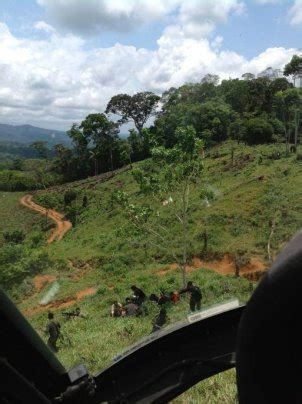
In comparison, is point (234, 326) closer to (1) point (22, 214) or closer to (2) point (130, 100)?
(1) point (22, 214)

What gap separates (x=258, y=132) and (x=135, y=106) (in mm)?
26525

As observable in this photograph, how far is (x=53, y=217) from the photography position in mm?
50188

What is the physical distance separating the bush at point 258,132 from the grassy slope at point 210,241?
4690 millimetres

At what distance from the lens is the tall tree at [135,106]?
6719 cm

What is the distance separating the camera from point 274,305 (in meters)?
1.11

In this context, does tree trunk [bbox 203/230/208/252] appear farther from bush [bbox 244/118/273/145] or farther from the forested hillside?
bush [bbox 244/118/273/145]

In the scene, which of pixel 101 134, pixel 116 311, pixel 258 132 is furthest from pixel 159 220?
pixel 101 134

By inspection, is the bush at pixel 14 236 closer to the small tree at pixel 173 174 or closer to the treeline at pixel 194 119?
the treeline at pixel 194 119

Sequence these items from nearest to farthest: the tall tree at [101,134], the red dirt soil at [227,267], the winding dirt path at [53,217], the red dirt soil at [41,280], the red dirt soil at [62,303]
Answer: the red dirt soil at [227,267] < the red dirt soil at [62,303] < the red dirt soil at [41,280] < the winding dirt path at [53,217] < the tall tree at [101,134]

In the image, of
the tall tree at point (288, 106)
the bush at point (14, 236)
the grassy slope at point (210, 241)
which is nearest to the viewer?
the grassy slope at point (210, 241)

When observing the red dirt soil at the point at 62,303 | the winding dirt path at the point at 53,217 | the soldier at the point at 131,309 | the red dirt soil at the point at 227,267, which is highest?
the soldier at the point at 131,309

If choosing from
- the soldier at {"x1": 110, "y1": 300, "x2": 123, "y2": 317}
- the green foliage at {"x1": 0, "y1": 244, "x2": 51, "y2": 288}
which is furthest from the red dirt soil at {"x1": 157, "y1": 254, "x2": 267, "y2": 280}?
the green foliage at {"x1": 0, "y1": 244, "x2": 51, "y2": 288}

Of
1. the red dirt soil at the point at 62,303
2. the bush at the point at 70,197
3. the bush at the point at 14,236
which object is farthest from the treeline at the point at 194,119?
the red dirt soil at the point at 62,303

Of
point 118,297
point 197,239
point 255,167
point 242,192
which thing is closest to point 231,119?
point 255,167
